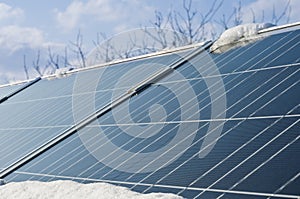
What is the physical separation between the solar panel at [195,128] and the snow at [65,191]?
19 centimetres

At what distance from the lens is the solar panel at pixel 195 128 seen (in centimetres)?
483

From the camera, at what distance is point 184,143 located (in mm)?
5961

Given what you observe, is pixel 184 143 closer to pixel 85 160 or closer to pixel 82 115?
pixel 85 160

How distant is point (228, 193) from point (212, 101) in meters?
2.52

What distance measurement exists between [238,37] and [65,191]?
4914 mm

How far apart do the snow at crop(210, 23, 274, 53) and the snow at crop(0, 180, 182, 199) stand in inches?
169

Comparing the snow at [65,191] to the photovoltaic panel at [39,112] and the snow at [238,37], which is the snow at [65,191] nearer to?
the photovoltaic panel at [39,112]

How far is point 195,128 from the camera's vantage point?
6211 mm

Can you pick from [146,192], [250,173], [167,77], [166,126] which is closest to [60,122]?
[167,77]

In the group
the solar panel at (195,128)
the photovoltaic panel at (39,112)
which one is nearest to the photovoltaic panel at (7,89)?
the photovoltaic panel at (39,112)

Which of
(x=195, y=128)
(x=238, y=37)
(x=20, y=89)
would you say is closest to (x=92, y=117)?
(x=195, y=128)

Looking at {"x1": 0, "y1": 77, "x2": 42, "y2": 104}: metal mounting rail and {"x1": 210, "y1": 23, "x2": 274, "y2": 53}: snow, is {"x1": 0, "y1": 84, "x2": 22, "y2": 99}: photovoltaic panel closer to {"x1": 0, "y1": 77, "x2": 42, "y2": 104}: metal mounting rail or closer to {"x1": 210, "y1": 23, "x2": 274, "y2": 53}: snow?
{"x1": 0, "y1": 77, "x2": 42, "y2": 104}: metal mounting rail

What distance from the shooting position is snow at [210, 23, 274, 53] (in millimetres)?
9172

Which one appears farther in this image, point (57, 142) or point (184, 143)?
point (57, 142)
